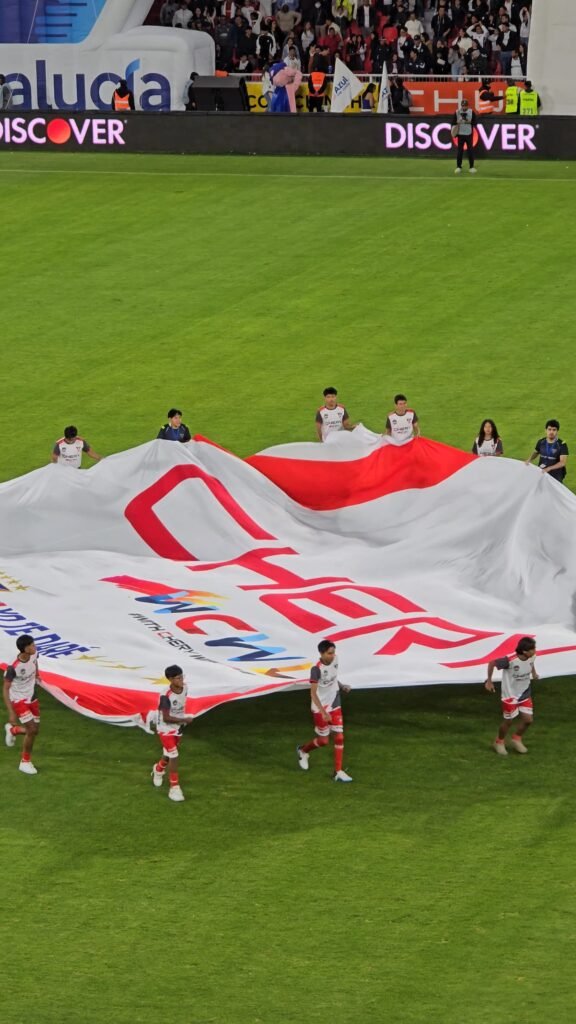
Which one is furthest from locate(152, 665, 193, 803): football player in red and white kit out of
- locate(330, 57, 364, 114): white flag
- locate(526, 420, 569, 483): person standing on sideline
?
locate(330, 57, 364, 114): white flag

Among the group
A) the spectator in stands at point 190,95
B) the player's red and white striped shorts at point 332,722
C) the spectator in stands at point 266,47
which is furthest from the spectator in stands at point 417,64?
the player's red and white striped shorts at point 332,722

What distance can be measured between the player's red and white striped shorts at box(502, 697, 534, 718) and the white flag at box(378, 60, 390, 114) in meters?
33.5

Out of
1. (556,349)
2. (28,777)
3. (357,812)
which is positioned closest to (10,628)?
(28,777)

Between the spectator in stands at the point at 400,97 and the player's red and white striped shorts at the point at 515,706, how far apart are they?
111 ft

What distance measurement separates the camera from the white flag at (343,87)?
47.4 meters

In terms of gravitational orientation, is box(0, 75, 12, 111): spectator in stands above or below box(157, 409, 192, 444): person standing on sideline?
above

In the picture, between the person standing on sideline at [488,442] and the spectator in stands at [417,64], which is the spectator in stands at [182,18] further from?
the person standing on sideline at [488,442]

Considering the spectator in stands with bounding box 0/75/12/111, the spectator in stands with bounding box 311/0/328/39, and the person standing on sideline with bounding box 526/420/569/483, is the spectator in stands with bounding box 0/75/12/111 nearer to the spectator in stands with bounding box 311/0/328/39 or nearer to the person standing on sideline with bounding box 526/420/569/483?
the spectator in stands with bounding box 311/0/328/39

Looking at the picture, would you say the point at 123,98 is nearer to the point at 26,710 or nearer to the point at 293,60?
the point at 293,60

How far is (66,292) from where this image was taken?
117ft

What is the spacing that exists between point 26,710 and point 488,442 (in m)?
7.87

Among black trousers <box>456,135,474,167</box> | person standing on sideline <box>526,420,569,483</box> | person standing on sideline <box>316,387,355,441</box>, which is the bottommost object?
person standing on sideline <box>526,420,569,483</box>

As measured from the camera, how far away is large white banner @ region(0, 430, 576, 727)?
1728 cm

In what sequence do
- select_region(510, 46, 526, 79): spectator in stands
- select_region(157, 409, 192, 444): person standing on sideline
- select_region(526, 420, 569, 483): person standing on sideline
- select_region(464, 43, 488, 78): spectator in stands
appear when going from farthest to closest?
select_region(510, 46, 526, 79): spectator in stands, select_region(464, 43, 488, 78): spectator in stands, select_region(526, 420, 569, 483): person standing on sideline, select_region(157, 409, 192, 444): person standing on sideline
